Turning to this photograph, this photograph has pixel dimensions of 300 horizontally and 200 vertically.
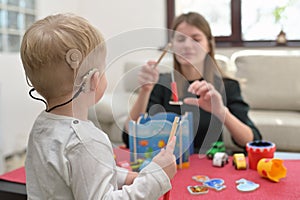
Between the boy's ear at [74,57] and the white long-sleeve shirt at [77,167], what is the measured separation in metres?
0.09

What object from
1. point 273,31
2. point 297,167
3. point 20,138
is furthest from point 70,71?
point 273,31

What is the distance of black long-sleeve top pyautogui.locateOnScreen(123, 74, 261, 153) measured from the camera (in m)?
0.75

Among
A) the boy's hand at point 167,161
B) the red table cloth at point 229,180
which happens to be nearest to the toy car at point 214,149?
the red table cloth at point 229,180

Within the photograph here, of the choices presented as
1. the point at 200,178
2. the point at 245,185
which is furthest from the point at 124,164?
the point at 245,185

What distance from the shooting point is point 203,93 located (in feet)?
Result: 3.13

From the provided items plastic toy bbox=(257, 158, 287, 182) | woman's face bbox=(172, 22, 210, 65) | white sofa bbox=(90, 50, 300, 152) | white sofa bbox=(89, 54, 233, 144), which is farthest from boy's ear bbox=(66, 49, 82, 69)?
white sofa bbox=(90, 50, 300, 152)

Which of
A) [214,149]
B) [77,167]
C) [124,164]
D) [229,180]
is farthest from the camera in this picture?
[214,149]

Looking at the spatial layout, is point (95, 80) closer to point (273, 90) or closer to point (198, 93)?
point (198, 93)

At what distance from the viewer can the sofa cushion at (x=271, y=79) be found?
8.78 ft

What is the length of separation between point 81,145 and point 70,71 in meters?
0.12

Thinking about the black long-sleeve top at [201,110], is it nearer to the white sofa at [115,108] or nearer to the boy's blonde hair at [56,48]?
the white sofa at [115,108]

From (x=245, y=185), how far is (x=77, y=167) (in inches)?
16.6

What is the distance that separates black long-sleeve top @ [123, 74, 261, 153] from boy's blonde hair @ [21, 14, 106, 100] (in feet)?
0.89

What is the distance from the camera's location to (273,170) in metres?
0.88
